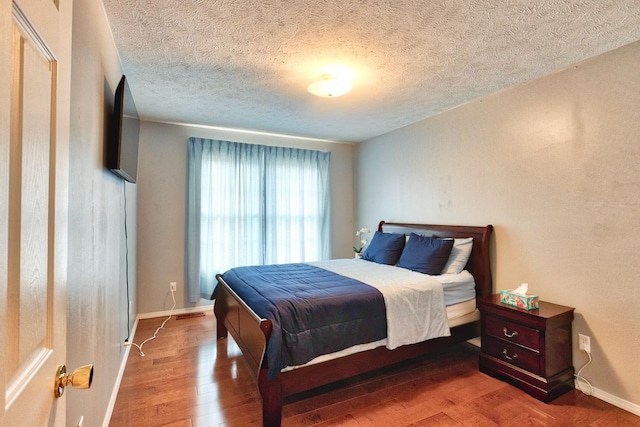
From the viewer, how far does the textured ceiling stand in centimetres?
177

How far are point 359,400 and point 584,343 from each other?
175 centimetres

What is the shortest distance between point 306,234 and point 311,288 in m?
2.32

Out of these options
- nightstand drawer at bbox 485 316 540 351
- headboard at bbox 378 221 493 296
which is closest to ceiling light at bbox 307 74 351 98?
headboard at bbox 378 221 493 296

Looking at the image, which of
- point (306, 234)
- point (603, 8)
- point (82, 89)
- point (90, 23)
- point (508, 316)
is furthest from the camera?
point (306, 234)

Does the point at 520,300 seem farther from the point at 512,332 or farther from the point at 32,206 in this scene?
the point at 32,206

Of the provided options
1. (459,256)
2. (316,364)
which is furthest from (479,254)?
(316,364)

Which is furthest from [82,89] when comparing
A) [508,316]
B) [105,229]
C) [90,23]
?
[508,316]

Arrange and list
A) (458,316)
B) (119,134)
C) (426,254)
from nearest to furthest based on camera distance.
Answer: (119,134) < (458,316) < (426,254)

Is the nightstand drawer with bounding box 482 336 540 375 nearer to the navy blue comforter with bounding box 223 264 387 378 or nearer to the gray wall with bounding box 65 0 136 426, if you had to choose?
the navy blue comforter with bounding box 223 264 387 378

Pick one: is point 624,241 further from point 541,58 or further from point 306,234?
point 306,234

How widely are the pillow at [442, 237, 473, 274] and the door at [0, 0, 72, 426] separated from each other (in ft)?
9.84

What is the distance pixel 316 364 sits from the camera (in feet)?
6.89

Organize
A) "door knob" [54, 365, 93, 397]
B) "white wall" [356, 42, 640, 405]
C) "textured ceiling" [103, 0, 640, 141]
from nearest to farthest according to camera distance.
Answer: "door knob" [54, 365, 93, 397] < "textured ceiling" [103, 0, 640, 141] < "white wall" [356, 42, 640, 405]

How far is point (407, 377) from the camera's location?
255 cm
